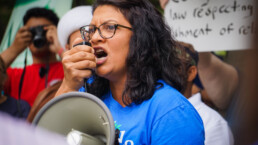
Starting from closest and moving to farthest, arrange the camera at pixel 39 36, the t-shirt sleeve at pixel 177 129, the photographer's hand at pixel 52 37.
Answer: the t-shirt sleeve at pixel 177 129, the photographer's hand at pixel 52 37, the camera at pixel 39 36

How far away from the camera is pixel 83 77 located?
1444 mm

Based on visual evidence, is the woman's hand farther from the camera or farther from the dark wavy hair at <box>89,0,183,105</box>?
the camera

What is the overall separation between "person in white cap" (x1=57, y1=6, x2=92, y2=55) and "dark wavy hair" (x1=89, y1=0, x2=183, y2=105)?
2.10 ft

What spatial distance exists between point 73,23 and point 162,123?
4.19 ft

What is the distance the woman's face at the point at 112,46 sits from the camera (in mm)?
1467

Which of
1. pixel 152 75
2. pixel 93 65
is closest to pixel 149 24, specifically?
pixel 152 75

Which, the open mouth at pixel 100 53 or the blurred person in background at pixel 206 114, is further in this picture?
the blurred person in background at pixel 206 114

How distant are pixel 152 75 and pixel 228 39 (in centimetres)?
90

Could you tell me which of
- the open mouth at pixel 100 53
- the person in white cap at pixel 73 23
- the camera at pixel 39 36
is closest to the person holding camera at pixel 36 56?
the camera at pixel 39 36

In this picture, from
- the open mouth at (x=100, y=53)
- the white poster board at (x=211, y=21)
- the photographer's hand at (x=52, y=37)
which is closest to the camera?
the open mouth at (x=100, y=53)

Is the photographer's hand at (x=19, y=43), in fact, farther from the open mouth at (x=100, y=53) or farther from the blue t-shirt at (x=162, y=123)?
the blue t-shirt at (x=162, y=123)

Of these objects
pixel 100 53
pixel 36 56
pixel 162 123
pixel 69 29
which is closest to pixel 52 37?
pixel 36 56

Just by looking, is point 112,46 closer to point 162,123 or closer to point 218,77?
point 162,123

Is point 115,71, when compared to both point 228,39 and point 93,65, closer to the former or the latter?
point 93,65
